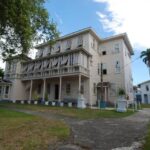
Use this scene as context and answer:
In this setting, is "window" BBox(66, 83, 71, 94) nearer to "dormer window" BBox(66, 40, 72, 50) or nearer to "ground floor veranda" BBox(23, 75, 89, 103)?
"ground floor veranda" BBox(23, 75, 89, 103)

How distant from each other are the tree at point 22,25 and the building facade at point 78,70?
621 cm

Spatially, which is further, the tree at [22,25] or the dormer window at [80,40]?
the dormer window at [80,40]

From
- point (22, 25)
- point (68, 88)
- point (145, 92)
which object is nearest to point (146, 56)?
point (145, 92)

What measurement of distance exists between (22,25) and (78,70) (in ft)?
35.8

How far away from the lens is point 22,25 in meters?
10.9

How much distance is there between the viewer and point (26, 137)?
5598 millimetres

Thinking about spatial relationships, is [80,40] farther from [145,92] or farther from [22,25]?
[145,92]

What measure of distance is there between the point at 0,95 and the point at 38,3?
21.1m

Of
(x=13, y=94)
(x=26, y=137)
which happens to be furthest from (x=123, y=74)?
(x=26, y=137)

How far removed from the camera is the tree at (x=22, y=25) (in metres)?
9.67

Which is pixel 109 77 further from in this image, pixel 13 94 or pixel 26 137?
pixel 26 137

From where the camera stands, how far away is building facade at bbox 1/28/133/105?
22.1 m

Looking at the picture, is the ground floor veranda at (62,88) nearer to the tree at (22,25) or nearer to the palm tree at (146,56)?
the tree at (22,25)

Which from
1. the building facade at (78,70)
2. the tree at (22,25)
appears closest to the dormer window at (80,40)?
the building facade at (78,70)
